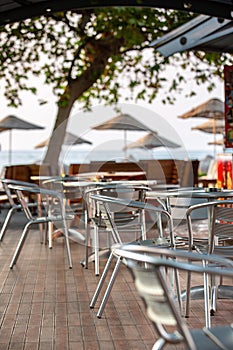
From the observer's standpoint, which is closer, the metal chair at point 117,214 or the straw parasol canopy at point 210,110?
the metal chair at point 117,214

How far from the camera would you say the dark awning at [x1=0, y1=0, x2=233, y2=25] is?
227 inches

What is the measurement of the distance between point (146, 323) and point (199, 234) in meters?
4.25

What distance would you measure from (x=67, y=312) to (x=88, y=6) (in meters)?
2.97

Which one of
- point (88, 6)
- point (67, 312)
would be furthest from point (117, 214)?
point (88, 6)

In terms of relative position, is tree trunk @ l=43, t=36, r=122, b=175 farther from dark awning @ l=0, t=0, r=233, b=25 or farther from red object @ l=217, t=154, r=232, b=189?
dark awning @ l=0, t=0, r=233, b=25

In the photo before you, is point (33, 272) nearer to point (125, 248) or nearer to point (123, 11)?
point (125, 248)

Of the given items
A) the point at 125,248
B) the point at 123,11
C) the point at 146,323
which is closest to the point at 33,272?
the point at 146,323

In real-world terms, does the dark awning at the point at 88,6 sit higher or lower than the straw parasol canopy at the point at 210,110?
higher

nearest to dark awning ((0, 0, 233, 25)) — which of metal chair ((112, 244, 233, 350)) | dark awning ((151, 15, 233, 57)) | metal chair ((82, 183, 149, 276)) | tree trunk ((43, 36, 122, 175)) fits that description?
dark awning ((151, 15, 233, 57))

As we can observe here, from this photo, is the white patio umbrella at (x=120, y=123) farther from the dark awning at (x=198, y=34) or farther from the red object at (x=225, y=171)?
the dark awning at (x=198, y=34)

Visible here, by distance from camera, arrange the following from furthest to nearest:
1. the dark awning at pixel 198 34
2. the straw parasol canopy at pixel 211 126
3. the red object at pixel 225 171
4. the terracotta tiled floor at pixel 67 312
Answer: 1. the straw parasol canopy at pixel 211 126
2. the red object at pixel 225 171
3. the dark awning at pixel 198 34
4. the terracotta tiled floor at pixel 67 312

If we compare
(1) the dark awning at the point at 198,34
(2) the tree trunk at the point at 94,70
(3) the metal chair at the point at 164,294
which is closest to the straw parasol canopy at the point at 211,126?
(2) the tree trunk at the point at 94,70

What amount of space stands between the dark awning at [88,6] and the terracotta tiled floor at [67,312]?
230cm

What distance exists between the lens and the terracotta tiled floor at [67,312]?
358cm
